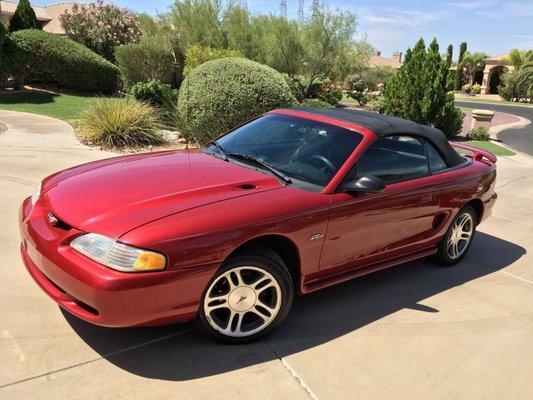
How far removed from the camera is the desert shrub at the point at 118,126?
9711mm

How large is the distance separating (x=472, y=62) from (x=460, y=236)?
73.6 m

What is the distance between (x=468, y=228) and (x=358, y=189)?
2116 mm

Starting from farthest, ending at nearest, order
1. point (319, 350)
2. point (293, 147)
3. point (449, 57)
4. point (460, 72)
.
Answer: point (460, 72) → point (449, 57) → point (293, 147) → point (319, 350)

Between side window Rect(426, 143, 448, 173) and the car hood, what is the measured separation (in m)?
1.74

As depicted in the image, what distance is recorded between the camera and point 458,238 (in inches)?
203

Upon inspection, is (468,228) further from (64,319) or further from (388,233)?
(64,319)

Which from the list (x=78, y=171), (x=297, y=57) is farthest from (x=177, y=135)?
(x=297, y=57)

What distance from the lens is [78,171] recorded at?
3.96 metres

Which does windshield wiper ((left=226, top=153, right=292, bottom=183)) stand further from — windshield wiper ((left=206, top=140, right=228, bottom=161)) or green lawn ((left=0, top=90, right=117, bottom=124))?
green lawn ((left=0, top=90, right=117, bottom=124))

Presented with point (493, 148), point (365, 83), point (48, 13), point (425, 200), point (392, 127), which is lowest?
point (493, 148)

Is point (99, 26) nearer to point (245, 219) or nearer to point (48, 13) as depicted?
point (245, 219)

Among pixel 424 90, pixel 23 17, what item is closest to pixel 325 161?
pixel 424 90

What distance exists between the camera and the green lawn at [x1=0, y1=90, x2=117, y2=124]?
12.8 metres

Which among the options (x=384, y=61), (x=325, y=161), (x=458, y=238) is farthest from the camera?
(x=384, y=61)
